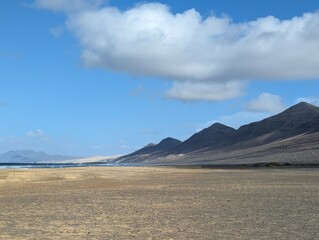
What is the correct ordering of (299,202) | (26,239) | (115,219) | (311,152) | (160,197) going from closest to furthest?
(26,239) < (115,219) < (299,202) < (160,197) < (311,152)

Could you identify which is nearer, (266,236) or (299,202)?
(266,236)

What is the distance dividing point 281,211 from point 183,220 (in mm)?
4533

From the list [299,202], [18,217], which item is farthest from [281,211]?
[18,217]

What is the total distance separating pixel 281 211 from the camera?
19625 mm

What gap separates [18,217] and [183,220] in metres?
6.51

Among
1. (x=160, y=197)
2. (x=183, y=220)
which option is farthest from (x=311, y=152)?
(x=183, y=220)

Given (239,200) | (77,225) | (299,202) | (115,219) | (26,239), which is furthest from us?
(239,200)

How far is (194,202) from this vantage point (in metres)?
24.0

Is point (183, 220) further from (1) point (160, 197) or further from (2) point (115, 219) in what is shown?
(1) point (160, 197)

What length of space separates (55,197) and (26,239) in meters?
13.9

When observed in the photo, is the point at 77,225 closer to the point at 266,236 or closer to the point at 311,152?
the point at 266,236

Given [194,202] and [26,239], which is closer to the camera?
[26,239]

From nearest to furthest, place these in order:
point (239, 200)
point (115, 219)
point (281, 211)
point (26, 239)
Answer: point (26, 239) → point (115, 219) → point (281, 211) → point (239, 200)

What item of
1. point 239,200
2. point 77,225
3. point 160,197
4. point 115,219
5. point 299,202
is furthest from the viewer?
point 160,197
